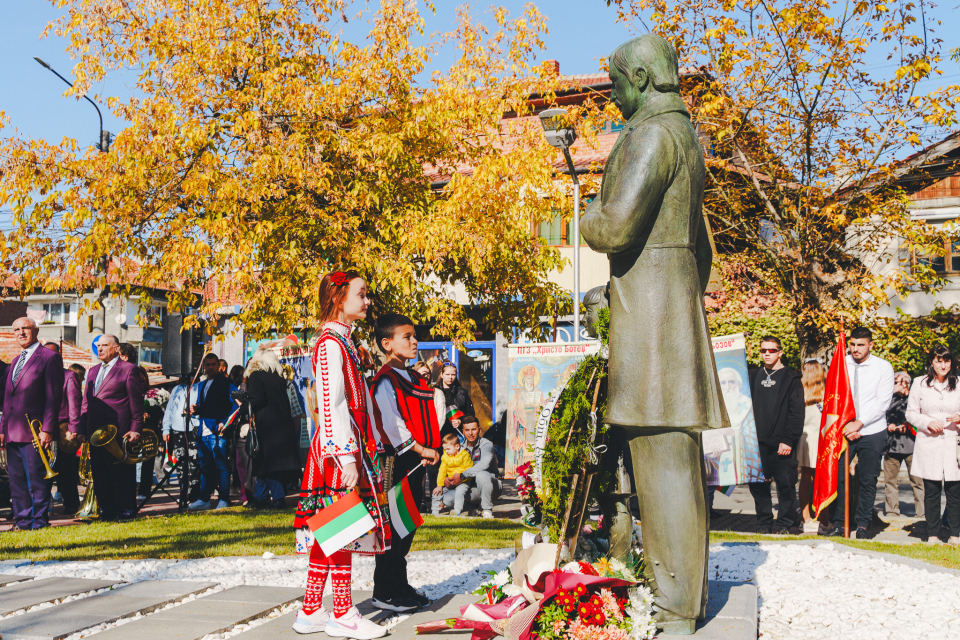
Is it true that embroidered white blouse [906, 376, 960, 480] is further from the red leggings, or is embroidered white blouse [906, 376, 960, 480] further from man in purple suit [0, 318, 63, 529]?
man in purple suit [0, 318, 63, 529]

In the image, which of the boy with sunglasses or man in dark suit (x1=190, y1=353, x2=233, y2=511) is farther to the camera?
man in dark suit (x1=190, y1=353, x2=233, y2=511)

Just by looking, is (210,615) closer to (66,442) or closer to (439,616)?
(439,616)

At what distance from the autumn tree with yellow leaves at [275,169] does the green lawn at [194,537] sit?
3.70m

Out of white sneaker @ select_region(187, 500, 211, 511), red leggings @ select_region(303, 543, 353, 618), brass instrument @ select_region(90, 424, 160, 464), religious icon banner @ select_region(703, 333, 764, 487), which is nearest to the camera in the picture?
red leggings @ select_region(303, 543, 353, 618)

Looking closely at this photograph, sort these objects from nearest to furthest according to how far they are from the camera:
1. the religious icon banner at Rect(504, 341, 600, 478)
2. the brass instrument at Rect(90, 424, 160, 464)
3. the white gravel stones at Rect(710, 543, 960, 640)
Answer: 1. the white gravel stones at Rect(710, 543, 960, 640)
2. the brass instrument at Rect(90, 424, 160, 464)
3. the religious icon banner at Rect(504, 341, 600, 478)

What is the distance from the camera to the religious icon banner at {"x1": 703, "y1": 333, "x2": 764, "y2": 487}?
8000 millimetres

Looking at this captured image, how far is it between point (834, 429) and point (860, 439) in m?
0.40

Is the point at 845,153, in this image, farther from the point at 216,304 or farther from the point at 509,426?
the point at 216,304

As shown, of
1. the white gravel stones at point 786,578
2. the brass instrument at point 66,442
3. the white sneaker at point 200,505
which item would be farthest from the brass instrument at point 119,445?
the white gravel stones at point 786,578

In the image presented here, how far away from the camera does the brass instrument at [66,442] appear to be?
8969 millimetres

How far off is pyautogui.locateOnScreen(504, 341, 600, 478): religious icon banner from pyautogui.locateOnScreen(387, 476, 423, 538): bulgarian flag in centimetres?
475

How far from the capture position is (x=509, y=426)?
9805mm

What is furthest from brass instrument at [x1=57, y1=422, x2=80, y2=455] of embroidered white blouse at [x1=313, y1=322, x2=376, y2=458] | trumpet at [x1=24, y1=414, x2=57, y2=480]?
embroidered white blouse at [x1=313, y1=322, x2=376, y2=458]

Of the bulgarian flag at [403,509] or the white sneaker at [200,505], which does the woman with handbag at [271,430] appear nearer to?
the white sneaker at [200,505]
